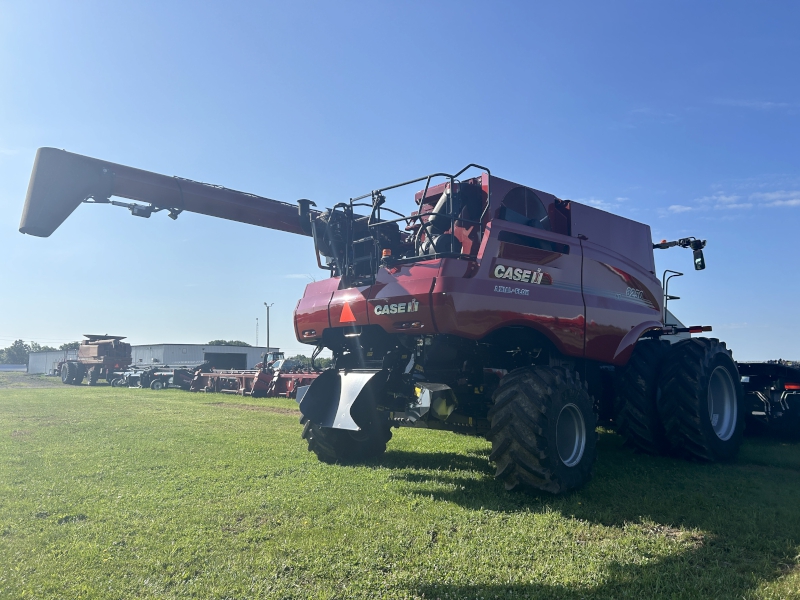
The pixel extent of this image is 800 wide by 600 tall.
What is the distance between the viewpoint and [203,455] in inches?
343

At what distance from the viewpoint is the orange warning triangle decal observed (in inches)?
294

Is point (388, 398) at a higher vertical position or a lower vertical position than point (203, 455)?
higher

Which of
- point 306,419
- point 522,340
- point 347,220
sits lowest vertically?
point 306,419

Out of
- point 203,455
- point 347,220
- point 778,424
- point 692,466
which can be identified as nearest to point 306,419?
point 203,455

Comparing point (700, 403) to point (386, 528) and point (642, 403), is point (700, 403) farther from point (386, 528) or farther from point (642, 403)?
point (386, 528)

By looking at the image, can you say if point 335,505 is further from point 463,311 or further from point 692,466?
point 692,466

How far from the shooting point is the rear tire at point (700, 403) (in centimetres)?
773

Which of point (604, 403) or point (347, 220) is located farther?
→ point (604, 403)

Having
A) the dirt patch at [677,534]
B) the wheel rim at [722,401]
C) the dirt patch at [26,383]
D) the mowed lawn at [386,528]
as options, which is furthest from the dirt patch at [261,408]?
the dirt patch at [26,383]

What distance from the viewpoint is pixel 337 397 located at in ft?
24.4

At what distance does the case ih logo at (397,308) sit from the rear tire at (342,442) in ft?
5.71

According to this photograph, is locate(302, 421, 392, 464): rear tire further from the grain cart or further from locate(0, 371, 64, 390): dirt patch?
the grain cart

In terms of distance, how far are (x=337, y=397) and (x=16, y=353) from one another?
5400 inches

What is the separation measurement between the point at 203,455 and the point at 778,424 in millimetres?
9226
